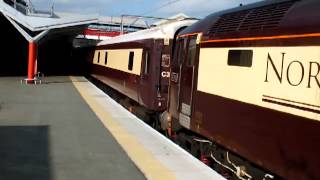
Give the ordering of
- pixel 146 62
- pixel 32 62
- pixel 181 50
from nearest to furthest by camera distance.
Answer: pixel 181 50
pixel 146 62
pixel 32 62

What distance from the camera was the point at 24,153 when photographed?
9.59 m

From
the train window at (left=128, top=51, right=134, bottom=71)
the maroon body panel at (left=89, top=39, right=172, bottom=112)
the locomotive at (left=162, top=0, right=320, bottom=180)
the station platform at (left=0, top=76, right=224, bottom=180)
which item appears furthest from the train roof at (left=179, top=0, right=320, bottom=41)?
the train window at (left=128, top=51, right=134, bottom=71)

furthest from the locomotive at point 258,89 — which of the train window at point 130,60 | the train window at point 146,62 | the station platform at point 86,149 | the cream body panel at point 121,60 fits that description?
the train window at point 130,60

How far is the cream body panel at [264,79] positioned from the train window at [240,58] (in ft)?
0.20

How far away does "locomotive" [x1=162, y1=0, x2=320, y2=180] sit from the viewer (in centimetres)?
607

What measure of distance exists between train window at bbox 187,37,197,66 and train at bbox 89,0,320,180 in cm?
2

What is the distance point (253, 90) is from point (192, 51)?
11.2 feet

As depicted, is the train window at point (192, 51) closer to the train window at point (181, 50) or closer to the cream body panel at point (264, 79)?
the train window at point (181, 50)

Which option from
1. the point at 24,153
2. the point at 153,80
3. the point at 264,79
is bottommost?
the point at 24,153

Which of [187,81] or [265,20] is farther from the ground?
[265,20]

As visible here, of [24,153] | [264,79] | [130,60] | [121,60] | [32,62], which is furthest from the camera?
[32,62]

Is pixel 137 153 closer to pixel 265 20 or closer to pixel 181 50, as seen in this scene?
pixel 181 50

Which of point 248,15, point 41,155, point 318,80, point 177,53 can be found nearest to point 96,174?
point 41,155

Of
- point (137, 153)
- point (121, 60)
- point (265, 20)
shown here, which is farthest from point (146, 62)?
point (265, 20)
